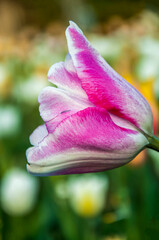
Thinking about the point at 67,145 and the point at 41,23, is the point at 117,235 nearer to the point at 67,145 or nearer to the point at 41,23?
the point at 67,145

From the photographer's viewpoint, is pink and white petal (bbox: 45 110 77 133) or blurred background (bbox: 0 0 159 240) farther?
blurred background (bbox: 0 0 159 240)

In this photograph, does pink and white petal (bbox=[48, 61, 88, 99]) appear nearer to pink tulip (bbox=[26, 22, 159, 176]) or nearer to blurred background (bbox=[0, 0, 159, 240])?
pink tulip (bbox=[26, 22, 159, 176])

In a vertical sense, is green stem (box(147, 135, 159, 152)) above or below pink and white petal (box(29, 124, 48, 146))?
below

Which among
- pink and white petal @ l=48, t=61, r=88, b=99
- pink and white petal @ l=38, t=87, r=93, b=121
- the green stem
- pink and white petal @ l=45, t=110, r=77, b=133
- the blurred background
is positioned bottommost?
the blurred background

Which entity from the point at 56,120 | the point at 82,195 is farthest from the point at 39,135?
the point at 82,195

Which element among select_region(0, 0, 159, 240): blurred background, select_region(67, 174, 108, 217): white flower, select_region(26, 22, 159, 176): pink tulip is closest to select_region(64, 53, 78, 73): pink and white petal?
select_region(26, 22, 159, 176): pink tulip

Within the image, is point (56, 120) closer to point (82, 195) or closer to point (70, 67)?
point (70, 67)

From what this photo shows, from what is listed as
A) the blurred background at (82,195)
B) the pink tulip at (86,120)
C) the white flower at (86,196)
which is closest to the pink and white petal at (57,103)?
the pink tulip at (86,120)
